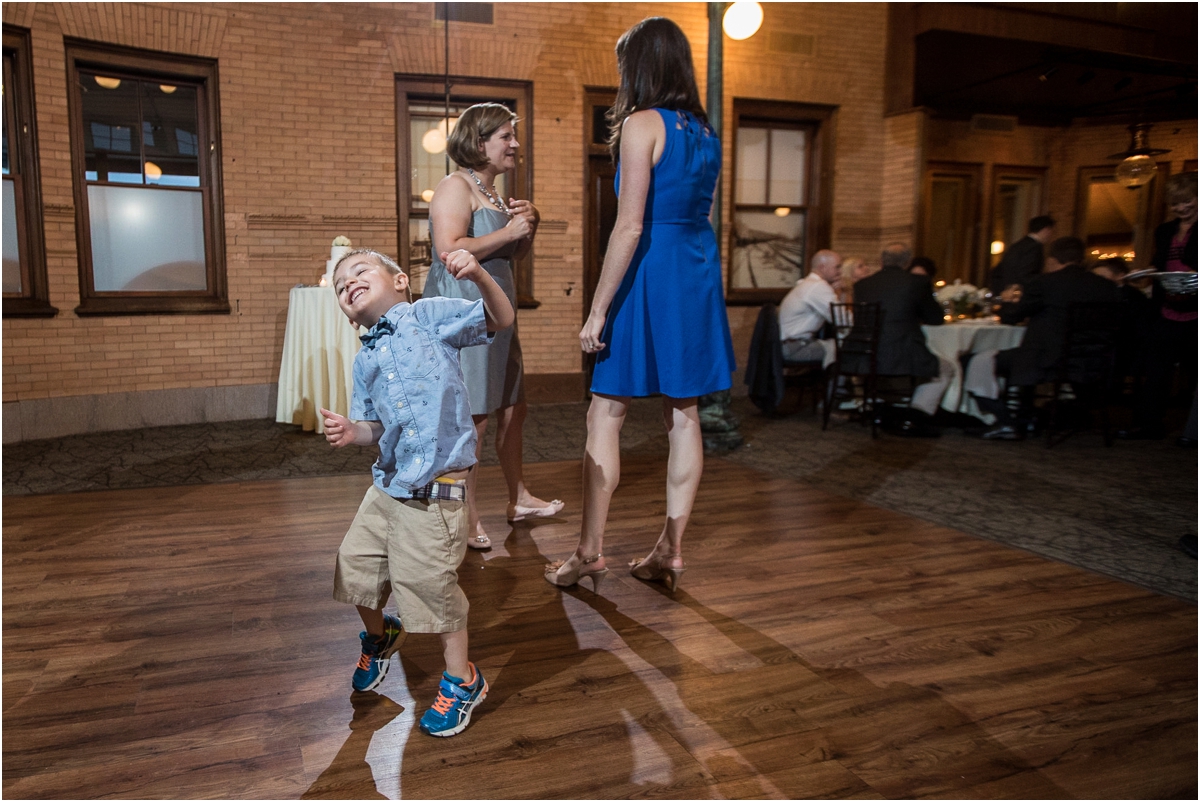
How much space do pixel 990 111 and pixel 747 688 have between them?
954 cm

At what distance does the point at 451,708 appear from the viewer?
70.2 inches

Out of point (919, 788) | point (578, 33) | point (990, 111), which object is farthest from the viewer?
point (990, 111)

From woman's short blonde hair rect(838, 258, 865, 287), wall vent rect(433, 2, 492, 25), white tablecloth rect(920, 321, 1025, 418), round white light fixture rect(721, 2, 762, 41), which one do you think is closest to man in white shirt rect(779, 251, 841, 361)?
white tablecloth rect(920, 321, 1025, 418)

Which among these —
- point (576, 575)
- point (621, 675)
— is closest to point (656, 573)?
point (576, 575)

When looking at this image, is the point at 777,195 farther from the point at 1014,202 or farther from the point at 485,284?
the point at 485,284

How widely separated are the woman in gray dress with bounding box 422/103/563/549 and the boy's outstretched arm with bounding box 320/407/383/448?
67cm

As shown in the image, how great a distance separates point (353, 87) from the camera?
6.45 metres

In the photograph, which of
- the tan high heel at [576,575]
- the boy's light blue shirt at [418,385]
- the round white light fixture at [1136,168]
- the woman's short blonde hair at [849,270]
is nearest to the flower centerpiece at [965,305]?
the woman's short blonde hair at [849,270]

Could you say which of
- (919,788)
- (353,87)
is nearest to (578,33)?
(353,87)

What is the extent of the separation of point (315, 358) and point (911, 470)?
3.85m

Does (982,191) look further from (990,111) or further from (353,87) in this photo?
(353,87)

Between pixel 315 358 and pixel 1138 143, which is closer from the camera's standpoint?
pixel 315 358

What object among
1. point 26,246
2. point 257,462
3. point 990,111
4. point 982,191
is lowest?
point 257,462

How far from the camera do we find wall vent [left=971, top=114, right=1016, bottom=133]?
946 cm
